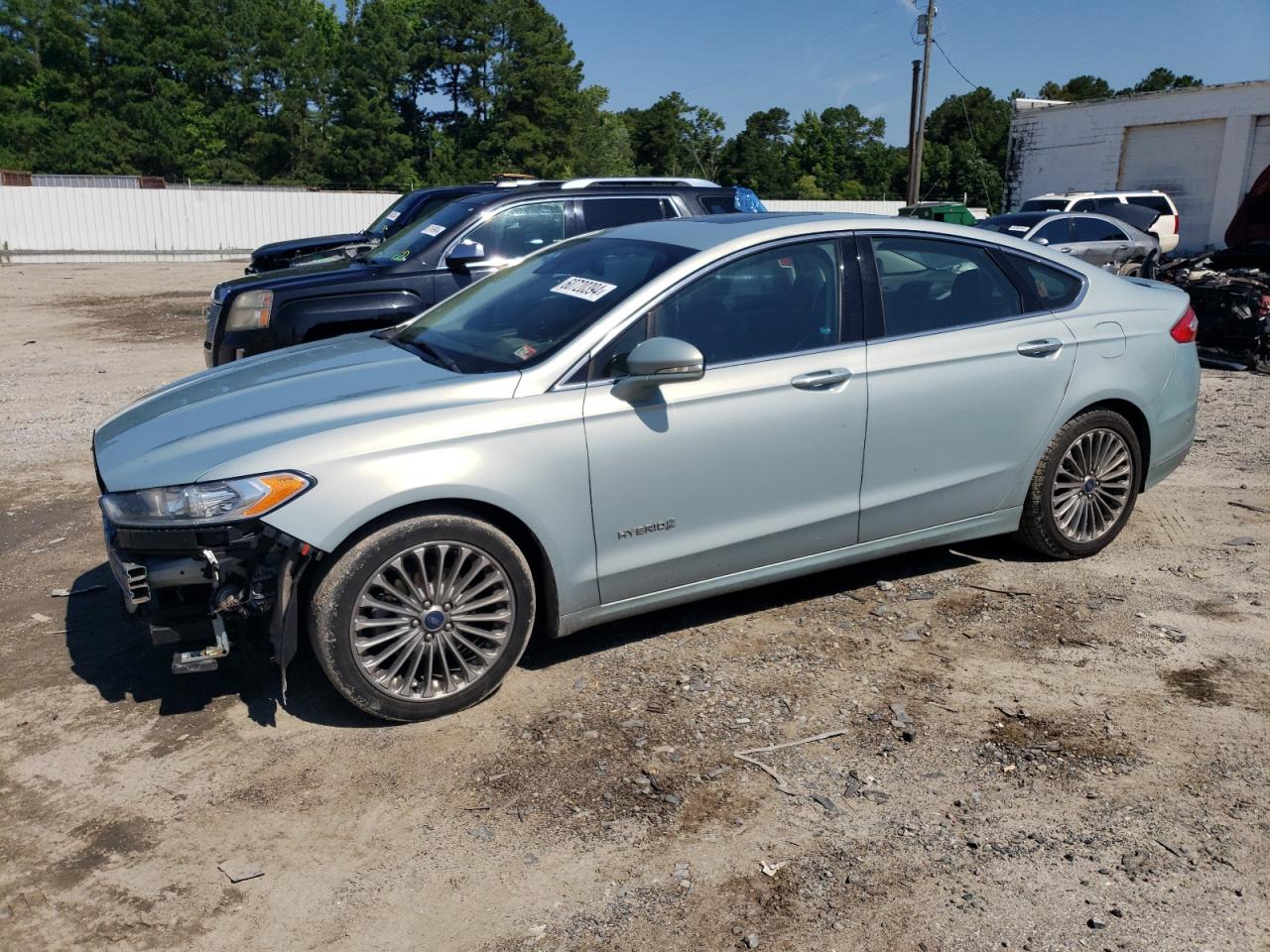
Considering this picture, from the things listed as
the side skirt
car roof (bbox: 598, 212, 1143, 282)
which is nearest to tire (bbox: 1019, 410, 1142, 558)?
the side skirt

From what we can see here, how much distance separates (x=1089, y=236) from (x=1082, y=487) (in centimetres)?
Answer: 1198

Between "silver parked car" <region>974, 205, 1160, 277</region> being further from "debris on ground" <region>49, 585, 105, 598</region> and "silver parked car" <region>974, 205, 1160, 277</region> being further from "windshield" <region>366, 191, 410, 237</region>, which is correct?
"debris on ground" <region>49, 585, 105, 598</region>

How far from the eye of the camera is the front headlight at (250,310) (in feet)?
24.2

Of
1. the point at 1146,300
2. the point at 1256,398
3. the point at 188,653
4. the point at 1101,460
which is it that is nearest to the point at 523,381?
the point at 188,653

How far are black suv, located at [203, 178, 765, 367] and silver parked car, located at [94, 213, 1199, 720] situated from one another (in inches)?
104

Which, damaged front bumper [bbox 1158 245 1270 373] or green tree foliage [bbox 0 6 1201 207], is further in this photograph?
green tree foliage [bbox 0 6 1201 207]

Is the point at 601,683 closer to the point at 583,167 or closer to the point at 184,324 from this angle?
the point at 184,324

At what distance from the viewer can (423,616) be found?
12.3 ft

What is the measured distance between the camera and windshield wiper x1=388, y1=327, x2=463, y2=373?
4214 mm

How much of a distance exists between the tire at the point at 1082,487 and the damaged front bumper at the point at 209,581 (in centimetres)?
336

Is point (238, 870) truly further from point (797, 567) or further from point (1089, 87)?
point (1089, 87)

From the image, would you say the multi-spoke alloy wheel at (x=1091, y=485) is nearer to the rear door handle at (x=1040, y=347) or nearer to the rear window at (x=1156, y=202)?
the rear door handle at (x=1040, y=347)

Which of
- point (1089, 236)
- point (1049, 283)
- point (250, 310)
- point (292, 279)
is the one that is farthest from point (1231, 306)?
point (250, 310)

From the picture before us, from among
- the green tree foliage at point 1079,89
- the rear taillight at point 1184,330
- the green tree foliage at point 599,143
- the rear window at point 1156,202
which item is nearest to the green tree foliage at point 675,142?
the green tree foliage at point 599,143
